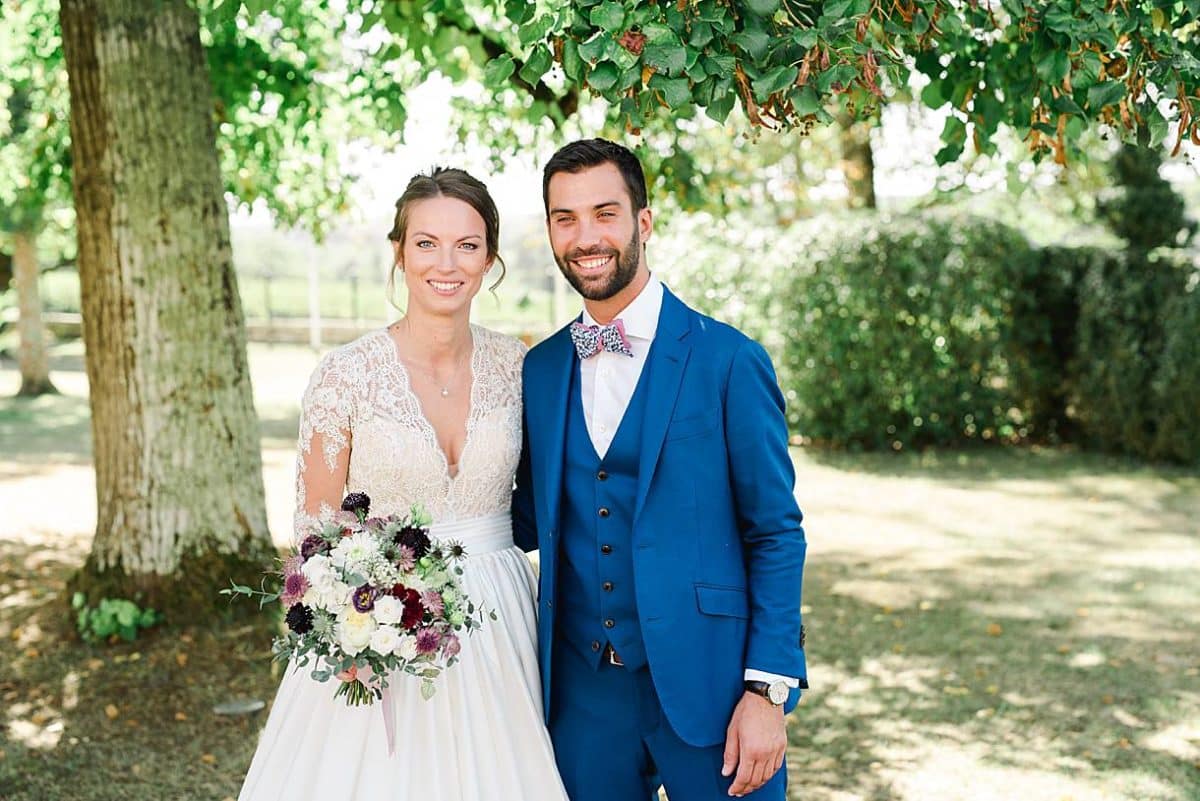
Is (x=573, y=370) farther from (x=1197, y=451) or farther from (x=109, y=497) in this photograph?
(x=1197, y=451)

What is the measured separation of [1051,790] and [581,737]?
8.75ft

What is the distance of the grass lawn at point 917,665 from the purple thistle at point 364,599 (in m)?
2.65

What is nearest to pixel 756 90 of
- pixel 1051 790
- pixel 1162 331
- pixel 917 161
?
pixel 1051 790

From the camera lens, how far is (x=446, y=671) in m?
2.99

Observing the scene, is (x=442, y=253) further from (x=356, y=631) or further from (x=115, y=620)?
(x=115, y=620)

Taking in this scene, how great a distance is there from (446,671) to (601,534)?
550 mm

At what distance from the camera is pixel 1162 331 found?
11.4 m

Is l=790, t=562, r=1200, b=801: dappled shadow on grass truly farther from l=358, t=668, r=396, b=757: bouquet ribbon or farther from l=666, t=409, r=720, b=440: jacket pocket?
l=666, t=409, r=720, b=440: jacket pocket

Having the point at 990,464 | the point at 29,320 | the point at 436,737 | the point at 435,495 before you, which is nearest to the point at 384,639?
the point at 436,737

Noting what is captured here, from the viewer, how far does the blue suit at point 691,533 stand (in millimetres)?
2779

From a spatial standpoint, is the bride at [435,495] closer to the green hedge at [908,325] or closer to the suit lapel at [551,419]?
the suit lapel at [551,419]

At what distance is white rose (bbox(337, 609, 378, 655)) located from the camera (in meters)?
2.49

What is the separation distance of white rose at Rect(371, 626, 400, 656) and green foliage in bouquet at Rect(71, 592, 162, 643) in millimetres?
3887

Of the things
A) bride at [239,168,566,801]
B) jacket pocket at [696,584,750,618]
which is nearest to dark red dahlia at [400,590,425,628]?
bride at [239,168,566,801]
